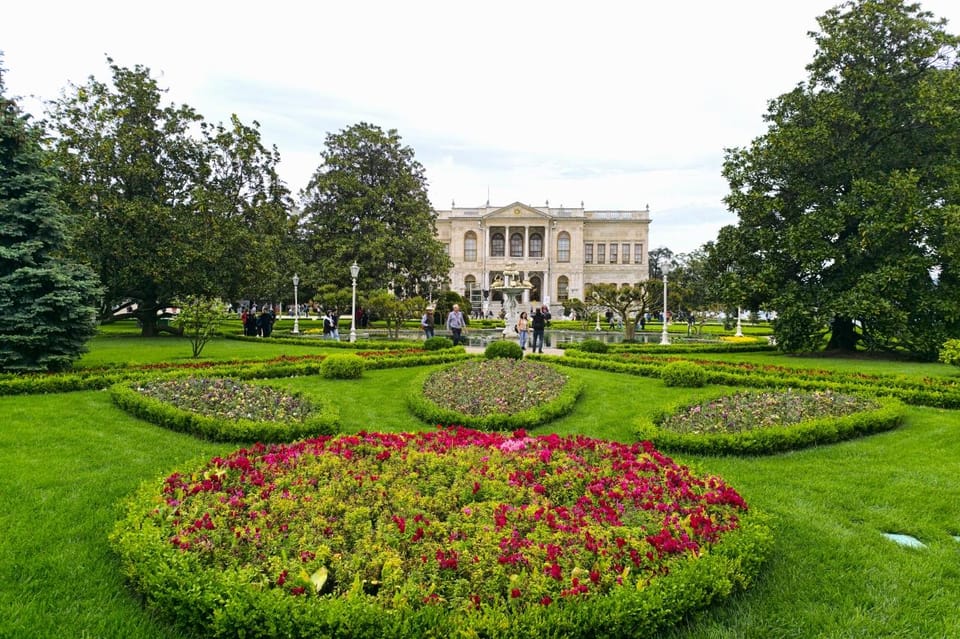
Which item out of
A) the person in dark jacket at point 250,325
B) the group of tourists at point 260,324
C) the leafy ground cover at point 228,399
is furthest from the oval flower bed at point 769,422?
the person in dark jacket at point 250,325

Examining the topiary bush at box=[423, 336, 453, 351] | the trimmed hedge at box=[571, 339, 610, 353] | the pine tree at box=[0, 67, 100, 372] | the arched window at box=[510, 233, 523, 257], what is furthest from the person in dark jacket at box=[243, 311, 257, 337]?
the arched window at box=[510, 233, 523, 257]

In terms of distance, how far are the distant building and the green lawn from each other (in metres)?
49.2

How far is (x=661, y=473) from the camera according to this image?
426 cm

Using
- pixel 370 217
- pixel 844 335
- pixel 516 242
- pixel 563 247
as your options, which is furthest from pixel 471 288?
pixel 844 335

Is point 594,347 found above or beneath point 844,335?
beneath

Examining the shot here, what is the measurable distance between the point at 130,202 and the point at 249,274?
436cm

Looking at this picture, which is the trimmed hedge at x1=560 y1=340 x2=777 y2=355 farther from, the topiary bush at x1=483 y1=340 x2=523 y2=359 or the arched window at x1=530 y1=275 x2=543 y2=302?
the arched window at x1=530 y1=275 x2=543 y2=302

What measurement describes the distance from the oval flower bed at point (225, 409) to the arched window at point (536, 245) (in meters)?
50.8

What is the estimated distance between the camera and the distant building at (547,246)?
55969 millimetres

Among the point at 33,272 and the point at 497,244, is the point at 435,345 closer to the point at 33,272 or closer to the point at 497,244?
the point at 33,272

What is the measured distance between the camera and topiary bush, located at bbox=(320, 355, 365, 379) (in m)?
9.73

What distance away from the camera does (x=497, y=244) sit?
189ft

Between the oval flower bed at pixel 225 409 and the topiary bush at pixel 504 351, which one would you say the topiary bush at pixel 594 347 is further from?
the oval flower bed at pixel 225 409

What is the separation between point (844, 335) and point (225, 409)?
16372mm
